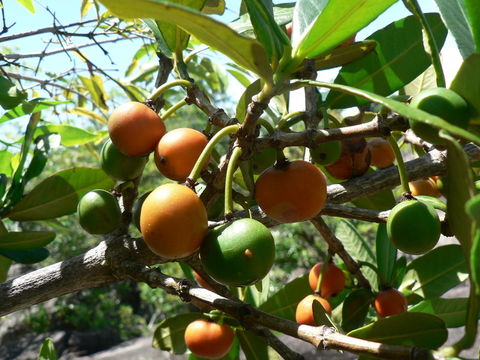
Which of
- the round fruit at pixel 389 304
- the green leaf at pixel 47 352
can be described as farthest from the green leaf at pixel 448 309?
the green leaf at pixel 47 352

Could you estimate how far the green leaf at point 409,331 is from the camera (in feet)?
2.48

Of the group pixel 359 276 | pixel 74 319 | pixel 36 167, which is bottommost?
pixel 74 319

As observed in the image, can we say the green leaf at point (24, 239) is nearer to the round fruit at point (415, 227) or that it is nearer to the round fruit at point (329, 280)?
the round fruit at point (329, 280)

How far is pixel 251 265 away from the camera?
0.77 meters

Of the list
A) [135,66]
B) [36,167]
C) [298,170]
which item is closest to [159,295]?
[135,66]

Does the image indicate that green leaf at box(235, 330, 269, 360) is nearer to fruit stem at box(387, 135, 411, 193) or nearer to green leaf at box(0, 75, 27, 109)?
fruit stem at box(387, 135, 411, 193)

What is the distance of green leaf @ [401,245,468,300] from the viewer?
5.01 feet

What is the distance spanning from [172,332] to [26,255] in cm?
48

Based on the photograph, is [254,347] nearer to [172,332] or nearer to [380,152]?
[172,332]

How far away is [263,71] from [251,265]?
290mm

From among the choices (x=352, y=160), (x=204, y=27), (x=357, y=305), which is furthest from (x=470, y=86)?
(x=357, y=305)

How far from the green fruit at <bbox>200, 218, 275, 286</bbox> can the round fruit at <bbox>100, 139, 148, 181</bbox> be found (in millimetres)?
377

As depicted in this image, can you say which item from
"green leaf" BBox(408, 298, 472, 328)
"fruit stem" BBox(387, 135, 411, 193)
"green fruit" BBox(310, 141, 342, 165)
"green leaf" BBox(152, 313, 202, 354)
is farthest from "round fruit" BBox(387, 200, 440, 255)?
Answer: "green leaf" BBox(152, 313, 202, 354)

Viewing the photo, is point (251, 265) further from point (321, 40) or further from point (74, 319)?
point (74, 319)
